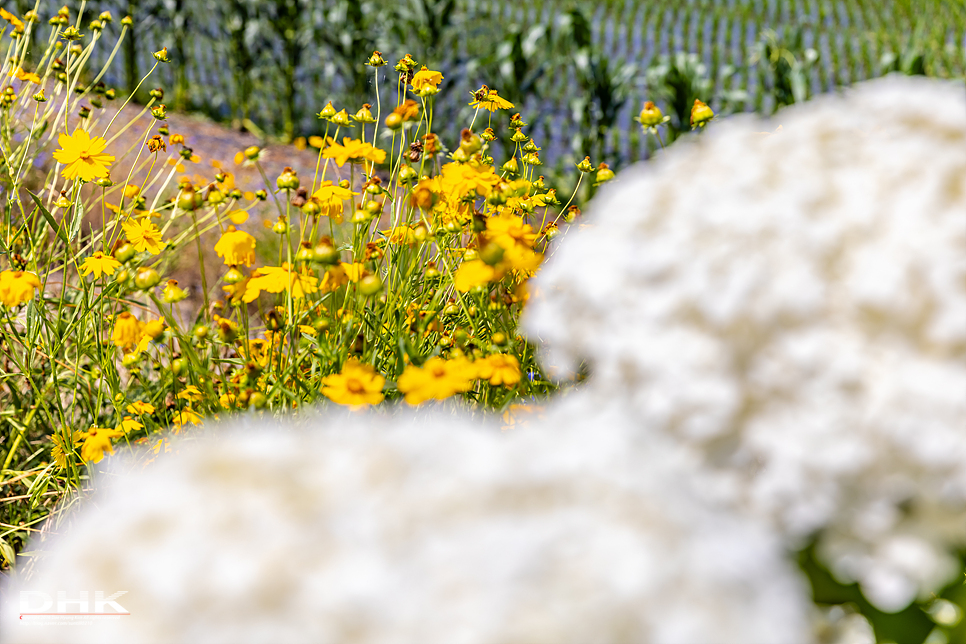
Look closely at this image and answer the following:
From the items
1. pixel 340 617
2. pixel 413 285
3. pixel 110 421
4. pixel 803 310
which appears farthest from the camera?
pixel 110 421

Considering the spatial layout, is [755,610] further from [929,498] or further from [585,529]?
[929,498]

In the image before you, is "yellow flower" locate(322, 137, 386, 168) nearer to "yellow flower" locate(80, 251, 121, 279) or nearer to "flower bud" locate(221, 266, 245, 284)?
"flower bud" locate(221, 266, 245, 284)

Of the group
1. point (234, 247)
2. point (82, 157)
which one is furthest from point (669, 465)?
point (82, 157)

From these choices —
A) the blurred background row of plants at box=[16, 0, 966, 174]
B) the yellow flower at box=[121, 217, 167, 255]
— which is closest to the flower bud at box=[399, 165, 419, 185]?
the yellow flower at box=[121, 217, 167, 255]

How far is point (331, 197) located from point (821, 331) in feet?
3.20

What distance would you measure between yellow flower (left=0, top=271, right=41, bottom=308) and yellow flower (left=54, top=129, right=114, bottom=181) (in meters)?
0.30

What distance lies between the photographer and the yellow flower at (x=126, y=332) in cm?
121

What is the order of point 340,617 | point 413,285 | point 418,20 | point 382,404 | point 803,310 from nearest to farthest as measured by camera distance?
point 340,617 → point 803,310 → point 382,404 → point 413,285 → point 418,20

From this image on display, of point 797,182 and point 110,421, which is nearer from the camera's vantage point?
point 797,182

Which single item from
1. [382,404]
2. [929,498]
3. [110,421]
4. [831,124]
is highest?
[831,124]

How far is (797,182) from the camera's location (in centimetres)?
60

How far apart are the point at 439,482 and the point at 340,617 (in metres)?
0.12

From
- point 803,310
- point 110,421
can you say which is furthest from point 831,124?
point 110,421

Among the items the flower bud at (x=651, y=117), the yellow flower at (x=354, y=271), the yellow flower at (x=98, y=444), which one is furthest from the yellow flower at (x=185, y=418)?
the flower bud at (x=651, y=117)
